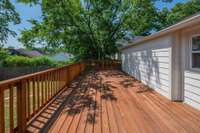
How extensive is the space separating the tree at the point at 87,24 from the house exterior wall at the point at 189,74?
558 inches

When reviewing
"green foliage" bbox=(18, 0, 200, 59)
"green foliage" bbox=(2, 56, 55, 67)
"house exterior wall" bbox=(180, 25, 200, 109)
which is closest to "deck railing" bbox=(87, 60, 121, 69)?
"green foliage" bbox=(18, 0, 200, 59)

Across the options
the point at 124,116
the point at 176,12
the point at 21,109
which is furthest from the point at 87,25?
the point at 21,109

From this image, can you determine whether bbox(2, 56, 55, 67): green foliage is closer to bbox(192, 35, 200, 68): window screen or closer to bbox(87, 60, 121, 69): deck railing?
bbox(87, 60, 121, 69): deck railing

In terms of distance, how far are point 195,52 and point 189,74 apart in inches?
22.6

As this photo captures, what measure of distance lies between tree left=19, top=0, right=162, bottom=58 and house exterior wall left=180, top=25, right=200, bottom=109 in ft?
46.5

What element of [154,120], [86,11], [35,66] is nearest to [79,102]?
[154,120]

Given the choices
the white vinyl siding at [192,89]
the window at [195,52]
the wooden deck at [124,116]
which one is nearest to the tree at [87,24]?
the wooden deck at [124,116]

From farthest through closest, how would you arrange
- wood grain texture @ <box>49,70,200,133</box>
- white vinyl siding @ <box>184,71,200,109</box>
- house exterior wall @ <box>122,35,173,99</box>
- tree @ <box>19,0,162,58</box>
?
tree @ <box>19,0,162,58</box>, house exterior wall @ <box>122,35,173,99</box>, white vinyl siding @ <box>184,71,200,109</box>, wood grain texture @ <box>49,70,200,133</box>

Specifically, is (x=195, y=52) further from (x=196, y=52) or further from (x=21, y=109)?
(x=21, y=109)

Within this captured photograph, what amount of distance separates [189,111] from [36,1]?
17375mm

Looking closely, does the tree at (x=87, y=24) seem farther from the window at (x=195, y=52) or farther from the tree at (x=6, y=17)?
the window at (x=195, y=52)

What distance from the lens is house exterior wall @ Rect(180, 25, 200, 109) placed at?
4867 millimetres

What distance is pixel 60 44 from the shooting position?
21.0m

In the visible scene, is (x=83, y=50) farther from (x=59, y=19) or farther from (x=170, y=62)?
(x=170, y=62)
